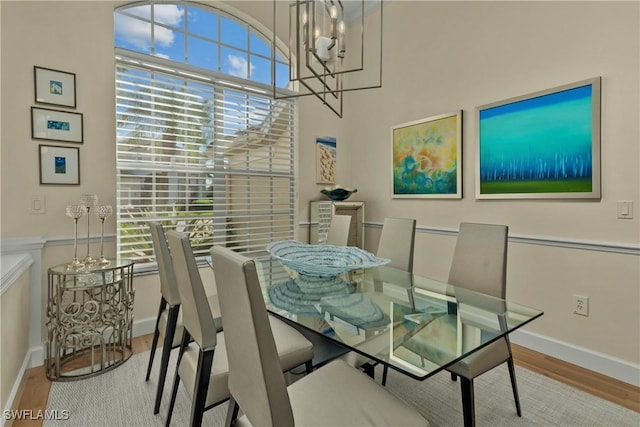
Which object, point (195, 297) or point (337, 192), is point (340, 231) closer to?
point (337, 192)

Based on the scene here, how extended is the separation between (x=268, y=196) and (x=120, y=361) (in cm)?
206

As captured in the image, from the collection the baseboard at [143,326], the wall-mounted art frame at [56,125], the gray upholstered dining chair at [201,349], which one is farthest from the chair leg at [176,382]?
the wall-mounted art frame at [56,125]

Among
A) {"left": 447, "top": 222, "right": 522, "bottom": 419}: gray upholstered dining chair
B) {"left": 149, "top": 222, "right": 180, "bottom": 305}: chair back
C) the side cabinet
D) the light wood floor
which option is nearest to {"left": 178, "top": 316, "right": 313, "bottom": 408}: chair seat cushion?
{"left": 149, "top": 222, "right": 180, "bottom": 305}: chair back

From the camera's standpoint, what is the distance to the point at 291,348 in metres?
1.52

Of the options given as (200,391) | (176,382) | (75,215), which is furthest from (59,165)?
(200,391)

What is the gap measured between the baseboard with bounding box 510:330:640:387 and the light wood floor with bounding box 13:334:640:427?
0.04 metres

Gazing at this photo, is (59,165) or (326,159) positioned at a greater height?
(326,159)

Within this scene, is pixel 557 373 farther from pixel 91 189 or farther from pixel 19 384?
pixel 91 189

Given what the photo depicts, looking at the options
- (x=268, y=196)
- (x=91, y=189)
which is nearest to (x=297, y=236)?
(x=268, y=196)

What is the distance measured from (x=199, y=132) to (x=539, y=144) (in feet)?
9.61

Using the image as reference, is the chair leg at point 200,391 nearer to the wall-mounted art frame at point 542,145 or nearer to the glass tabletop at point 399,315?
the glass tabletop at point 399,315

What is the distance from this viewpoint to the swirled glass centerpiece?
1925 millimetres

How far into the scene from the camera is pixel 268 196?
3.76m

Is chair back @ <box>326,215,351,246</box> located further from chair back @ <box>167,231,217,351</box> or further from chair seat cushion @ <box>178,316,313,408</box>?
chair back @ <box>167,231,217,351</box>
